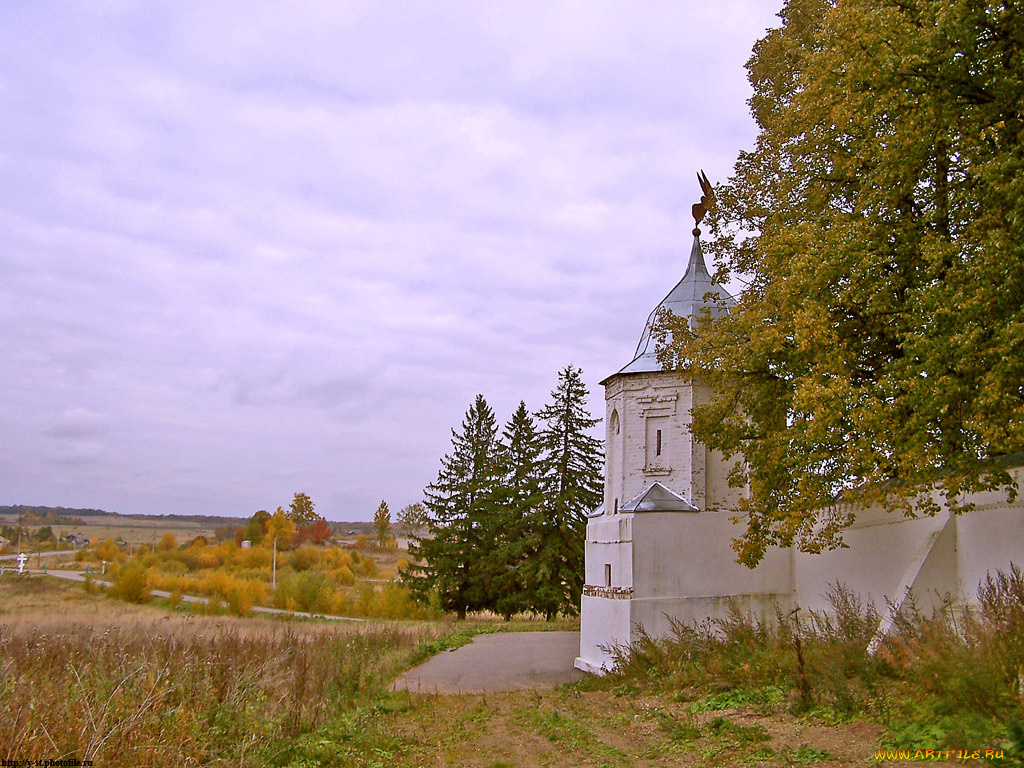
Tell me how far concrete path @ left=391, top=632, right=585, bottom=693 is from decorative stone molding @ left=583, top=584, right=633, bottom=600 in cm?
160

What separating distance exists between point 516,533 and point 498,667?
691 inches

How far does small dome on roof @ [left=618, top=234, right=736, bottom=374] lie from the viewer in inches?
773

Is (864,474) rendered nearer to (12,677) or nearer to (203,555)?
(12,677)

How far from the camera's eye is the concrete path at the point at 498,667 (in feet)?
49.7

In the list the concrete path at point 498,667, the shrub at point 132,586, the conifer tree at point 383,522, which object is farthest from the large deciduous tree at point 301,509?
the concrete path at point 498,667

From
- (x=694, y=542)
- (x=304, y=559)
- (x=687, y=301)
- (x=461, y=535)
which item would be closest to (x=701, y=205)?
(x=687, y=301)

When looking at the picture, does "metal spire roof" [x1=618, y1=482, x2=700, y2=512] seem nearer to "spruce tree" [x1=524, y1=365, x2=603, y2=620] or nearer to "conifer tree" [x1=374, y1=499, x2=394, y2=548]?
"spruce tree" [x1=524, y1=365, x2=603, y2=620]

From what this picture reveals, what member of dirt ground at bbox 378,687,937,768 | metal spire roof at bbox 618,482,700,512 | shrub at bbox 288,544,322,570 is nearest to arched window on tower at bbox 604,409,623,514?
metal spire roof at bbox 618,482,700,512

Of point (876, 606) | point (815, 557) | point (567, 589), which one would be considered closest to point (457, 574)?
point (567, 589)

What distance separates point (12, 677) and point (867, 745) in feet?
25.4

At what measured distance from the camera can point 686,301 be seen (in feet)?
65.6

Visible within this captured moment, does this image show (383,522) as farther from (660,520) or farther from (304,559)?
(660,520)

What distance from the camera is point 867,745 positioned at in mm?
7160

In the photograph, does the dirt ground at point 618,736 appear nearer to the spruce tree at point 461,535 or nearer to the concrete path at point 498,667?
the concrete path at point 498,667
